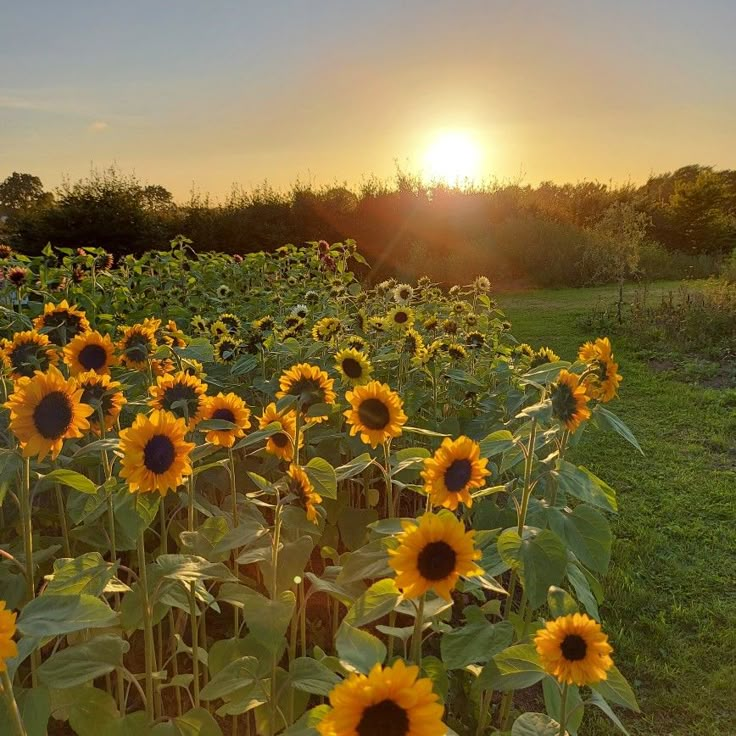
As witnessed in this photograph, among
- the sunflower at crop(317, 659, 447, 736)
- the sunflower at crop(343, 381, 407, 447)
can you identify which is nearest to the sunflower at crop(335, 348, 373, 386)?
the sunflower at crop(343, 381, 407, 447)

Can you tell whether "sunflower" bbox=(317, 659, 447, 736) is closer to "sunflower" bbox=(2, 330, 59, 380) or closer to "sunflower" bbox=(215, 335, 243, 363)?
"sunflower" bbox=(2, 330, 59, 380)

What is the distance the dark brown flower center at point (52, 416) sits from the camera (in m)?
1.29

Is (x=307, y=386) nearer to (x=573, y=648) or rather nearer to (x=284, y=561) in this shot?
(x=284, y=561)

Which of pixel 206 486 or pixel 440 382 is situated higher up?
pixel 440 382

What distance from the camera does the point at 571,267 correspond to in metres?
14.4

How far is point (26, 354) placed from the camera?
1.87 metres

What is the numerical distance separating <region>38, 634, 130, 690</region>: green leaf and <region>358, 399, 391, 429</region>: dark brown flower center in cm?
68

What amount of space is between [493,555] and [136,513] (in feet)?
2.40

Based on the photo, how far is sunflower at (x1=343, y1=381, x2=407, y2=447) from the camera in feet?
5.26

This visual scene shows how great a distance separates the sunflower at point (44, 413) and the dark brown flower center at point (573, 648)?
3.13 ft

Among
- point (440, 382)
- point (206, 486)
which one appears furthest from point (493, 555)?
point (440, 382)

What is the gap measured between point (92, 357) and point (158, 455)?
0.70 m

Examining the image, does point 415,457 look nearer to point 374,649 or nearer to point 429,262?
point 374,649

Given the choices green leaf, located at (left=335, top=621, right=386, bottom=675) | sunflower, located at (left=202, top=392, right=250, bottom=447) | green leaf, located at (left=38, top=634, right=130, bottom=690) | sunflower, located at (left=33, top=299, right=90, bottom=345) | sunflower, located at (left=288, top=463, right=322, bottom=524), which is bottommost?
green leaf, located at (left=38, top=634, right=130, bottom=690)
